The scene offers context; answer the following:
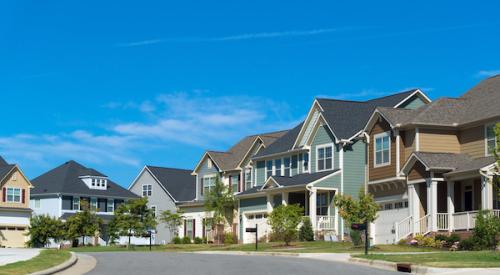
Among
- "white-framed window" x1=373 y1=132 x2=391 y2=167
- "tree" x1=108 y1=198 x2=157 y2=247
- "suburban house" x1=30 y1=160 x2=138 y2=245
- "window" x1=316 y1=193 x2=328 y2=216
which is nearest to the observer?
"white-framed window" x1=373 y1=132 x2=391 y2=167

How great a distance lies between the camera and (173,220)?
71750mm

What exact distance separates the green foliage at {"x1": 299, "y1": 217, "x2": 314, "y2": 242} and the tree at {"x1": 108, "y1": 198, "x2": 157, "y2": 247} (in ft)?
51.7

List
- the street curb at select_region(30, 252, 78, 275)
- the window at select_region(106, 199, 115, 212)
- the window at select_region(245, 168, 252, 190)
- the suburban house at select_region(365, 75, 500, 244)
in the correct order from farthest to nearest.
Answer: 1. the window at select_region(106, 199, 115, 212)
2. the window at select_region(245, 168, 252, 190)
3. the suburban house at select_region(365, 75, 500, 244)
4. the street curb at select_region(30, 252, 78, 275)

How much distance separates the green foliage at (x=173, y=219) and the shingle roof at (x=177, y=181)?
4.42m

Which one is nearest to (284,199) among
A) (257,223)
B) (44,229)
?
(257,223)

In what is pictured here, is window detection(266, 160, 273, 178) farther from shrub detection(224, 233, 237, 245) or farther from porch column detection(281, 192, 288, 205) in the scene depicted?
porch column detection(281, 192, 288, 205)

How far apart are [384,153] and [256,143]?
20203mm

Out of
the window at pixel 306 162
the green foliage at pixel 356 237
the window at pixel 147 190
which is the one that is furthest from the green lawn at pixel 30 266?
the window at pixel 147 190

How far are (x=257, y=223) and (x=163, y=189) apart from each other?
2432 centimetres

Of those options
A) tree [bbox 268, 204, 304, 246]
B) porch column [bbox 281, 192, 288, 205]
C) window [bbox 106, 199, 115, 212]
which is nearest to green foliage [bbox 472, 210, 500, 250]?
tree [bbox 268, 204, 304, 246]

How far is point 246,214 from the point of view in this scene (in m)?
62.0

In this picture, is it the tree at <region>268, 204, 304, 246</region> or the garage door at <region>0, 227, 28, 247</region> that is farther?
the garage door at <region>0, 227, 28, 247</region>

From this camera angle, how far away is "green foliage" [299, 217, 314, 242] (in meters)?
51.5

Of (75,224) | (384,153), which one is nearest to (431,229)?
(384,153)
